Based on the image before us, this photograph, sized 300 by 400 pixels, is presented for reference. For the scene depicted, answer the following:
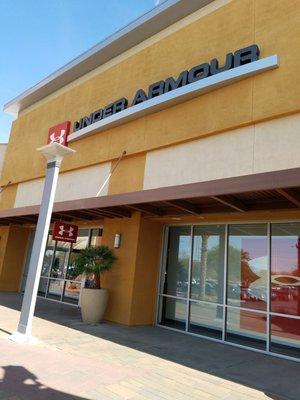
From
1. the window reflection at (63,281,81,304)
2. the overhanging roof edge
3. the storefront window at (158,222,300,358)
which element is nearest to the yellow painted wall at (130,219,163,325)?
the storefront window at (158,222,300,358)

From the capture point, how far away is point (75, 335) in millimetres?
9141

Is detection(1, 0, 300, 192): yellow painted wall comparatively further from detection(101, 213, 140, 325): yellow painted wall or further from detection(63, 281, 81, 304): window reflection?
detection(63, 281, 81, 304): window reflection

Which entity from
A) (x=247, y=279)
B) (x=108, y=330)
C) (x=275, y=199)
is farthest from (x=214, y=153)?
(x=108, y=330)

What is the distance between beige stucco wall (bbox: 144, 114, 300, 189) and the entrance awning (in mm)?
723

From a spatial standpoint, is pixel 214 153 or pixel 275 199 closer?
pixel 275 199

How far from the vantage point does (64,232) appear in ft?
43.1

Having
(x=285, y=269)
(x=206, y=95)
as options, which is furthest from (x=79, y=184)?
(x=285, y=269)

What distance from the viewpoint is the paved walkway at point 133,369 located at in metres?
5.45

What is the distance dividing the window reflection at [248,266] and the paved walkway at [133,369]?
1369 mm

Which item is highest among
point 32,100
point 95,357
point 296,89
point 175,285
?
point 32,100

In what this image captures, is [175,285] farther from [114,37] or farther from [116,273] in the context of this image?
[114,37]

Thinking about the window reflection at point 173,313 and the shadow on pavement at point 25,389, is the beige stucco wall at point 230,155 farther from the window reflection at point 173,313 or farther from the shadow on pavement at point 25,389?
the shadow on pavement at point 25,389

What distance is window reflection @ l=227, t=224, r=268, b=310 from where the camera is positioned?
31.1ft

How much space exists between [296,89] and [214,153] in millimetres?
2491
